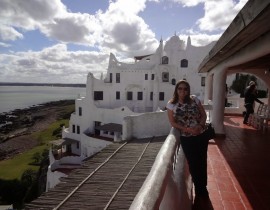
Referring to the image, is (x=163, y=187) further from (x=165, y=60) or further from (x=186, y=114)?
(x=165, y=60)

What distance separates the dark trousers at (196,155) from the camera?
3680 mm

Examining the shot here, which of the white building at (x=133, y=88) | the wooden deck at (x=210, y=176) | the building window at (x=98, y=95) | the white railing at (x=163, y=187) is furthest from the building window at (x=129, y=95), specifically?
the white railing at (x=163, y=187)

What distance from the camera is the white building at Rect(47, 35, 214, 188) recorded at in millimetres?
34875

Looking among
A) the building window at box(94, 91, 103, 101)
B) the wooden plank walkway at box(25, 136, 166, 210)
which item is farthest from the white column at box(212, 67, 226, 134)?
the building window at box(94, 91, 103, 101)

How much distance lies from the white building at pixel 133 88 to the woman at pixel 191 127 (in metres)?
28.8

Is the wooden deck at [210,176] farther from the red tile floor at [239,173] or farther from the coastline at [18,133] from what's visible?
the coastline at [18,133]

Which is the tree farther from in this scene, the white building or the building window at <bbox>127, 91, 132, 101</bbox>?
the building window at <bbox>127, 91, 132, 101</bbox>

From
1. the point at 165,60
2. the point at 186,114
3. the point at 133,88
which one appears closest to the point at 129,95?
the point at 133,88

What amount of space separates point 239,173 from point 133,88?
33561mm

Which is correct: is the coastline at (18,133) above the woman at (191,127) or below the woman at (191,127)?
below

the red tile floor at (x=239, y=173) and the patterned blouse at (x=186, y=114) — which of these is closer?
the patterned blouse at (x=186, y=114)

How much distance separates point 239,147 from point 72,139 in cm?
3067

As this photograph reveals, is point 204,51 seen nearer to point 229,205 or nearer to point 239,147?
point 239,147

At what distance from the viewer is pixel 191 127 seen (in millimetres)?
3686
